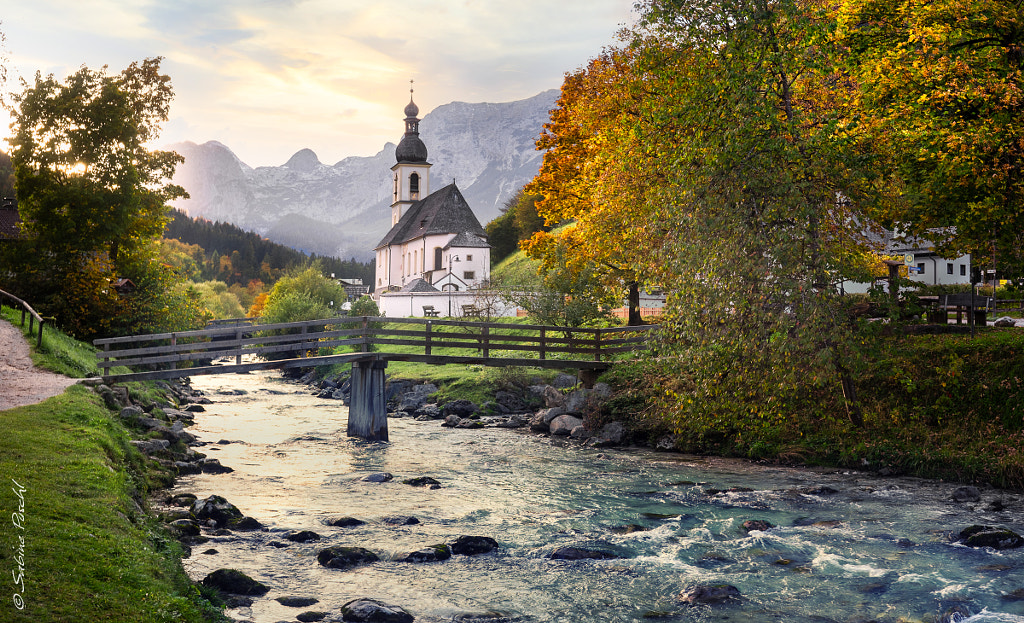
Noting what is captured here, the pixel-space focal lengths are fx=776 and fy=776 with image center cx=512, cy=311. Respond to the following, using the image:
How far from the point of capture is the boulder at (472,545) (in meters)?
12.2

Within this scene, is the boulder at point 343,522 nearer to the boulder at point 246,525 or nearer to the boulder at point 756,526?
the boulder at point 246,525

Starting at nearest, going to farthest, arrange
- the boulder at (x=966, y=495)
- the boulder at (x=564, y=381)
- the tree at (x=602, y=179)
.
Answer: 1. the boulder at (x=966, y=495)
2. the tree at (x=602, y=179)
3. the boulder at (x=564, y=381)

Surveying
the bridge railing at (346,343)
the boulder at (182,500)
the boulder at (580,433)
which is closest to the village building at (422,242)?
the bridge railing at (346,343)

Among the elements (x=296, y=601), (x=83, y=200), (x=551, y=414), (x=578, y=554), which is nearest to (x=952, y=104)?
(x=578, y=554)

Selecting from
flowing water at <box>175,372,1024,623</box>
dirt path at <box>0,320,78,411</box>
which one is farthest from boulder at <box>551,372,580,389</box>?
dirt path at <box>0,320,78,411</box>

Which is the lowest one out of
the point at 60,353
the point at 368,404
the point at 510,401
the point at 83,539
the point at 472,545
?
the point at 510,401

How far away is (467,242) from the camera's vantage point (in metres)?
79.8

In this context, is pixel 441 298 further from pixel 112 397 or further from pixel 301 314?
pixel 112 397

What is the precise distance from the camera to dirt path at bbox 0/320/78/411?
16922 millimetres

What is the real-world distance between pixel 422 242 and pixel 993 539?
7742 centimetres

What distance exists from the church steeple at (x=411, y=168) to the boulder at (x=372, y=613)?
91.7 meters

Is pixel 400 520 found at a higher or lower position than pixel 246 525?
lower

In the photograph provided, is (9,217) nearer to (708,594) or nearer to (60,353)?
(60,353)

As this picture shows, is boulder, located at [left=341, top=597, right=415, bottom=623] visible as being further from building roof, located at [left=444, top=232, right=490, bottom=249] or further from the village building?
building roof, located at [left=444, top=232, right=490, bottom=249]
